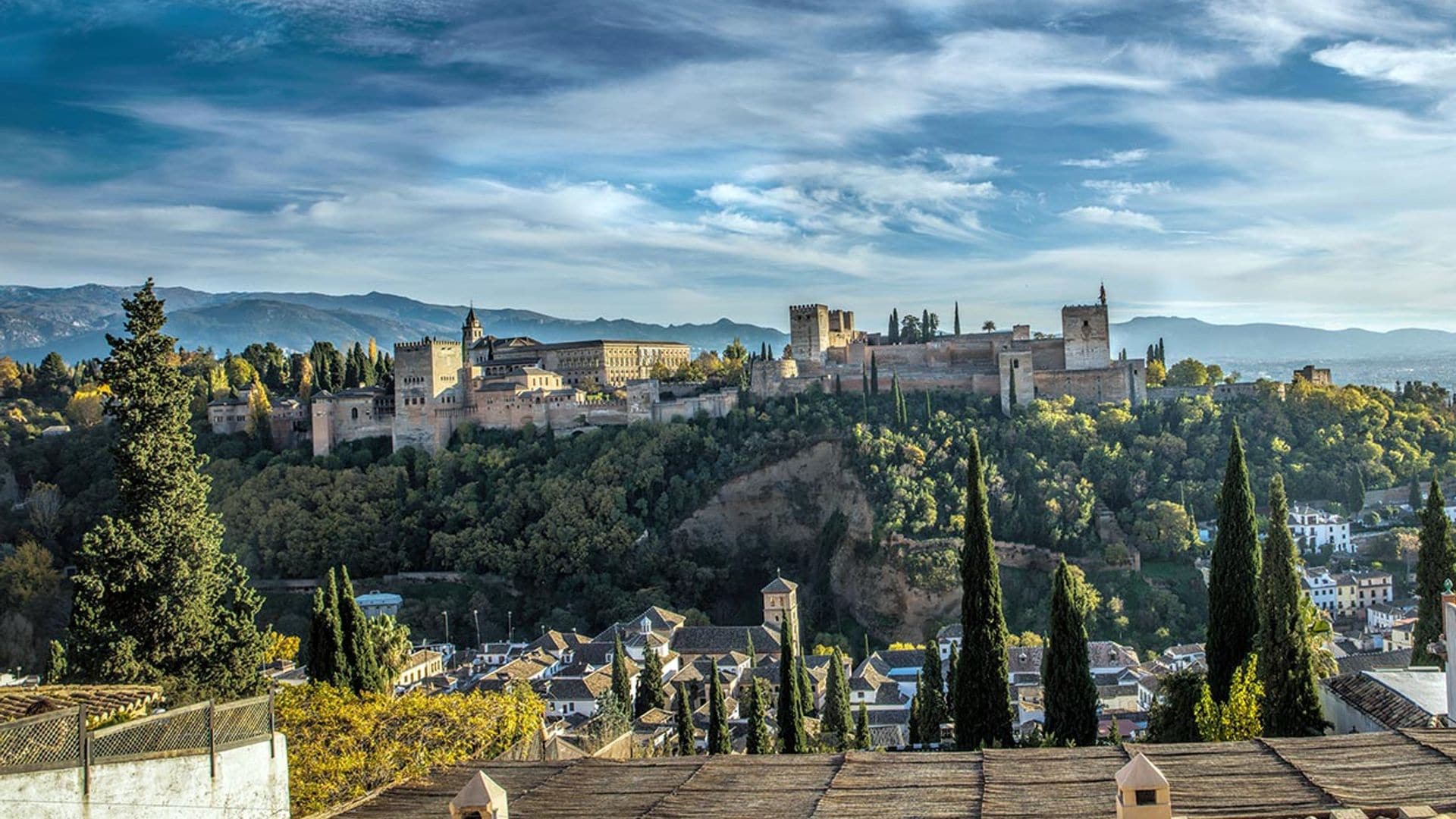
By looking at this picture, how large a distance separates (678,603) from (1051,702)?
3030 centimetres

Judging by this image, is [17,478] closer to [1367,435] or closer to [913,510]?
[913,510]

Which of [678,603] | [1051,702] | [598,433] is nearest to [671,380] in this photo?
[598,433]

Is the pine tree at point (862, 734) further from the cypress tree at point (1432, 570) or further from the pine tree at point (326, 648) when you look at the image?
the pine tree at point (326, 648)

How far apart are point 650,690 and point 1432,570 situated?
1968cm

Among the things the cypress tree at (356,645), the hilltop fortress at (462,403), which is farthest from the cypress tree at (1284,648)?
the hilltop fortress at (462,403)

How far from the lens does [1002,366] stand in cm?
5259

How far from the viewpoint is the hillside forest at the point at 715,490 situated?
4419cm

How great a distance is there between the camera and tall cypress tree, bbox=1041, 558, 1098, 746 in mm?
16844

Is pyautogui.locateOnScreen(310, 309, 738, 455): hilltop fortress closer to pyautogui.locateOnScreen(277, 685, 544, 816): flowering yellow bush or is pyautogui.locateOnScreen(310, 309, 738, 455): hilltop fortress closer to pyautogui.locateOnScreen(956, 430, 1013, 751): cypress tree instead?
pyautogui.locateOnScreen(956, 430, 1013, 751): cypress tree

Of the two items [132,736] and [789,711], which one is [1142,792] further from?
[789,711]

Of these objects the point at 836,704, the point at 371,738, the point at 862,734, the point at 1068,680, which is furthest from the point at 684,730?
the point at 371,738

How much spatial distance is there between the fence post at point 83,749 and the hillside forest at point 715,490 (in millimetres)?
35331

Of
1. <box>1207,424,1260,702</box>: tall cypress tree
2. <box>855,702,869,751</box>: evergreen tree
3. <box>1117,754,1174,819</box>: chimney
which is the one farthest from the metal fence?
<box>855,702,869,751</box>: evergreen tree

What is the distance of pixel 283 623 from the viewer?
44.2m
